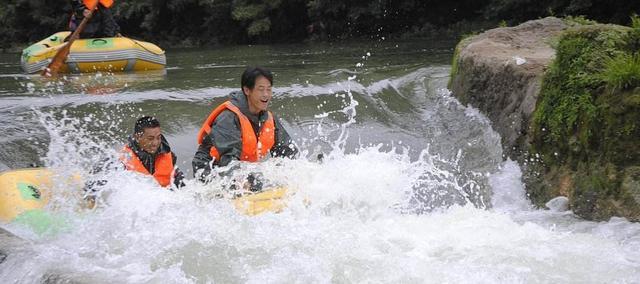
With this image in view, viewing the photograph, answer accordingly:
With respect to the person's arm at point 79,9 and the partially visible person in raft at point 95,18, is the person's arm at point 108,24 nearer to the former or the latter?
the partially visible person in raft at point 95,18

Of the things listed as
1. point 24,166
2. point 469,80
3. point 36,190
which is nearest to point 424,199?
point 469,80

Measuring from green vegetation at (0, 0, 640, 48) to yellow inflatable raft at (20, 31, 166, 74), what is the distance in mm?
7559

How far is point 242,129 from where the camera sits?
190 inches

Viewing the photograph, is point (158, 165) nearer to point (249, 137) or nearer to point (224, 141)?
point (224, 141)

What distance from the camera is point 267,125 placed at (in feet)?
16.4

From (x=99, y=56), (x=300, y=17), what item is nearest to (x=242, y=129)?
(x=99, y=56)

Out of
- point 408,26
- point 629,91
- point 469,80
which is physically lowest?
point 408,26

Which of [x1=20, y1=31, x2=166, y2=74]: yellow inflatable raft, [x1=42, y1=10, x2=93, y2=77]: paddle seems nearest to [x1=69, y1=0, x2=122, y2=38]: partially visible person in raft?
[x1=20, y1=31, x2=166, y2=74]: yellow inflatable raft

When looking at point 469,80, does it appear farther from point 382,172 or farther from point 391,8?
point 391,8

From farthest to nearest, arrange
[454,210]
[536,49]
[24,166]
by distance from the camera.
Result: [536,49]
[24,166]
[454,210]

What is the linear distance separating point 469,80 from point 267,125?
309cm

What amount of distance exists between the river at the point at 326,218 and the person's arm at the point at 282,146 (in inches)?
4.5

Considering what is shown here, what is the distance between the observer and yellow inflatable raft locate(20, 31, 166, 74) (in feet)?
37.1

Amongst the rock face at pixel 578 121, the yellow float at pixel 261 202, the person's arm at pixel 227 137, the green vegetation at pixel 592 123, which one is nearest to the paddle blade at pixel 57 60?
the person's arm at pixel 227 137
